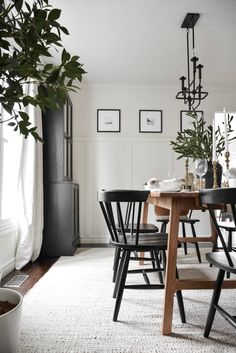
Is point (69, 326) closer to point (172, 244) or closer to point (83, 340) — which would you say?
point (83, 340)

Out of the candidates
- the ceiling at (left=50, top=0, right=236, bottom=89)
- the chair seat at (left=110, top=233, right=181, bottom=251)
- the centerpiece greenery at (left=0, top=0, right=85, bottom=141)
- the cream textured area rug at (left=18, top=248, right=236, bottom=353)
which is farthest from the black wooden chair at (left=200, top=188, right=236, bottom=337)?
the ceiling at (left=50, top=0, right=236, bottom=89)

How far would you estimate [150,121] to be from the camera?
4680mm

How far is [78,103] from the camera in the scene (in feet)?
15.2

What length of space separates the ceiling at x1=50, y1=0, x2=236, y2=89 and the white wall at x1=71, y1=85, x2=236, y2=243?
265mm

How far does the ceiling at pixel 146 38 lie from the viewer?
266cm

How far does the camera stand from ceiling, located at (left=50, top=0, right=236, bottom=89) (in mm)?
2664

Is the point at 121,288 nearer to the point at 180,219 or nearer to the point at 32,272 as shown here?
the point at 32,272

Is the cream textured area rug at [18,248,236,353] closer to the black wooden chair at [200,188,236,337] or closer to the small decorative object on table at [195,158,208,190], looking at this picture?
the black wooden chair at [200,188,236,337]

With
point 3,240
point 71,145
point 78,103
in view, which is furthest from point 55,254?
point 78,103

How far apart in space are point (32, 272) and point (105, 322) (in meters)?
1.40

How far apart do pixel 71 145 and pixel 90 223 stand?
123cm

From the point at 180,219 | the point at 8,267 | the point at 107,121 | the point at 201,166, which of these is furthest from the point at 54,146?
the point at 201,166

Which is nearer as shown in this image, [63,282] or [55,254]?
[63,282]

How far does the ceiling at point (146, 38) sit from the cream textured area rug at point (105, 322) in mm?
2277
